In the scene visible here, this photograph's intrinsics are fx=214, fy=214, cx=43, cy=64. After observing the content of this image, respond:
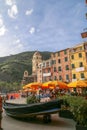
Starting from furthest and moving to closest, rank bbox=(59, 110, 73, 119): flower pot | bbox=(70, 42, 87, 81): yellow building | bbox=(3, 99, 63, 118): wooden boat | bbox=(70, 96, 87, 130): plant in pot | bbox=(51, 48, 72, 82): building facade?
bbox=(51, 48, 72, 82): building facade
bbox=(70, 42, 87, 81): yellow building
bbox=(59, 110, 73, 119): flower pot
bbox=(3, 99, 63, 118): wooden boat
bbox=(70, 96, 87, 130): plant in pot

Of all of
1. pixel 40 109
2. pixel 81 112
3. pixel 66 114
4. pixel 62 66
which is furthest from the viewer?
pixel 62 66

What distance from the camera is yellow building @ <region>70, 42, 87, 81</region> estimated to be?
6081cm

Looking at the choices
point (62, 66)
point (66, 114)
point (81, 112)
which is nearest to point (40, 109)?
point (66, 114)

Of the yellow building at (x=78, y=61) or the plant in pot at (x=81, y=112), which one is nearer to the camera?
the plant in pot at (x=81, y=112)

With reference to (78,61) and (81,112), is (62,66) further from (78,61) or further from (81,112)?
(81,112)

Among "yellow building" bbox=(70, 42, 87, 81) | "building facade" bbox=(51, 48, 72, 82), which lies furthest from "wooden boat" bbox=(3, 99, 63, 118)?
"building facade" bbox=(51, 48, 72, 82)

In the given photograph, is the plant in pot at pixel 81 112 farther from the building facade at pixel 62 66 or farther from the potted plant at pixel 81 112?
the building facade at pixel 62 66

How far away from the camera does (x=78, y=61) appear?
62.8 m

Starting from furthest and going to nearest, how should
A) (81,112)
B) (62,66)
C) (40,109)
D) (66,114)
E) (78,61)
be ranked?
(62,66) → (78,61) → (66,114) → (40,109) → (81,112)

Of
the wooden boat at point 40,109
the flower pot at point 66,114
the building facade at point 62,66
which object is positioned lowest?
the flower pot at point 66,114

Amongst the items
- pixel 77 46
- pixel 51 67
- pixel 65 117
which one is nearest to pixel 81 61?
pixel 77 46

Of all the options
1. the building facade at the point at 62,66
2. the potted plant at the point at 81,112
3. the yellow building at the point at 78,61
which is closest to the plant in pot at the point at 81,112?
the potted plant at the point at 81,112

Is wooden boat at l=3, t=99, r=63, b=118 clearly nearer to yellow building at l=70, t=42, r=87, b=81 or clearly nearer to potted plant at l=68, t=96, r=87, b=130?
potted plant at l=68, t=96, r=87, b=130

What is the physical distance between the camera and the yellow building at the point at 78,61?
60.8 meters
